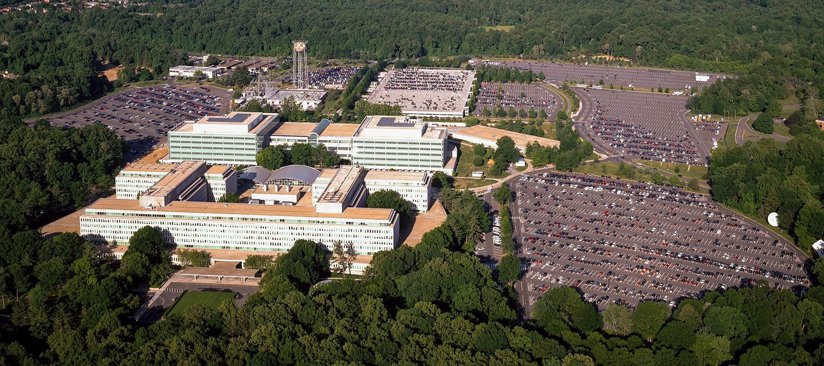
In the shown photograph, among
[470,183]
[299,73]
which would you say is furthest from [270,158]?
[299,73]

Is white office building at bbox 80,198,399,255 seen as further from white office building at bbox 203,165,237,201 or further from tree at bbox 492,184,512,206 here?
tree at bbox 492,184,512,206

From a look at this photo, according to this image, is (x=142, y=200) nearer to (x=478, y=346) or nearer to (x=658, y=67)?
(x=478, y=346)

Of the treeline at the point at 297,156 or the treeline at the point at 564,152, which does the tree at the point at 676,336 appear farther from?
Result: the treeline at the point at 297,156

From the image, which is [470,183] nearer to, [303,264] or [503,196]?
[503,196]

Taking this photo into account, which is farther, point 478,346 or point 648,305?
point 648,305

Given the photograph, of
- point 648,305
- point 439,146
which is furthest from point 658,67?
point 648,305

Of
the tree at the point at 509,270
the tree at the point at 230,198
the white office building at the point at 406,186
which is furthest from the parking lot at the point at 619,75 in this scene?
the tree at the point at 509,270

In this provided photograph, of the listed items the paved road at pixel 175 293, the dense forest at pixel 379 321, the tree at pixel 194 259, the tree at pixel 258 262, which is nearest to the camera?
the dense forest at pixel 379 321
